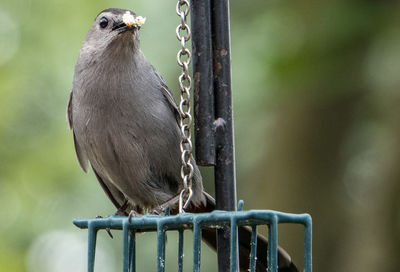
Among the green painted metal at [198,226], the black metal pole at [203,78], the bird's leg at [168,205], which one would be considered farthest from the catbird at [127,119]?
the green painted metal at [198,226]

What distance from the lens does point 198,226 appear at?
3572 millimetres

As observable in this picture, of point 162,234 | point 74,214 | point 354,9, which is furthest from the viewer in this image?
point 74,214

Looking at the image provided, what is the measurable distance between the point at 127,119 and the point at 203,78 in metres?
1.30

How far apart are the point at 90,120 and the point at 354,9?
294 centimetres

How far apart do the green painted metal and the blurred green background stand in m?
3.49

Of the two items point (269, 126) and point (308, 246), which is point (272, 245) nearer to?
point (308, 246)

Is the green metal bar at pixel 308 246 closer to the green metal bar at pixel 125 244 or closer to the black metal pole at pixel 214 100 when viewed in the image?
the black metal pole at pixel 214 100

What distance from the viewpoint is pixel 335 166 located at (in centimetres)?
808

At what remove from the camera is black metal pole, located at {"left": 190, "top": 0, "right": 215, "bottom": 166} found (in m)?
4.36

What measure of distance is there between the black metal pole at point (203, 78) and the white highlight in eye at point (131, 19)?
852mm

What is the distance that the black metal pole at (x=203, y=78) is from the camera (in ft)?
14.3

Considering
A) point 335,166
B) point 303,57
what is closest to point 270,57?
point 303,57

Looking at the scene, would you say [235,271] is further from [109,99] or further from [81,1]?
[81,1]

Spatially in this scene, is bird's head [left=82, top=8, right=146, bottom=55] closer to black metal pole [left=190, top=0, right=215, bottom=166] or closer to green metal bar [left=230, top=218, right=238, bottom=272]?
black metal pole [left=190, top=0, right=215, bottom=166]
